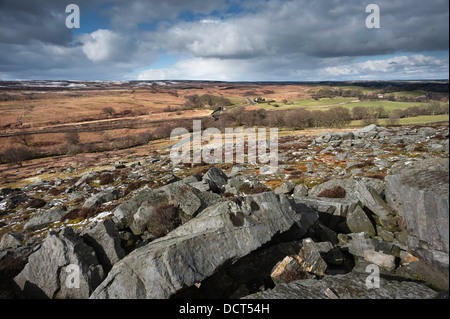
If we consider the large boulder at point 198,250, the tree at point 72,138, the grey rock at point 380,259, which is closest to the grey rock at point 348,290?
the large boulder at point 198,250

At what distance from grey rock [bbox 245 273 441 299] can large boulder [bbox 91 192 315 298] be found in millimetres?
1927

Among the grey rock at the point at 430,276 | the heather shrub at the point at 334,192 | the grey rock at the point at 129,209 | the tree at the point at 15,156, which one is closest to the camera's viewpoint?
the grey rock at the point at 430,276

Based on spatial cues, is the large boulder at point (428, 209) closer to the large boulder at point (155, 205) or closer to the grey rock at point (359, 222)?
the grey rock at point (359, 222)

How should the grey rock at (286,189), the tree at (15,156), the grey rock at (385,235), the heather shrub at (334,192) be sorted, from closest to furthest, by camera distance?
the grey rock at (385,235), the heather shrub at (334,192), the grey rock at (286,189), the tree at (15,156)

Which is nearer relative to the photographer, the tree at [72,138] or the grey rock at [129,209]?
the grey rock at [129,209]

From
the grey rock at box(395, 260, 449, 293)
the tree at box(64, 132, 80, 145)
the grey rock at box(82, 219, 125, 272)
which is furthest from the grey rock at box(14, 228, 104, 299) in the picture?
the tree at box(64, 132, 80, 145)

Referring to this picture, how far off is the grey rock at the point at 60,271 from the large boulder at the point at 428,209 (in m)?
11.9

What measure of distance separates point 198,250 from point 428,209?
7554 millimetres

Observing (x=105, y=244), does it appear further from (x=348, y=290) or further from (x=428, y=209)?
(x=428, y=209)

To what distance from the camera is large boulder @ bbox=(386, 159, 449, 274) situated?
18.4ft

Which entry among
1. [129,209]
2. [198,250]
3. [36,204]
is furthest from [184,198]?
[36,204]

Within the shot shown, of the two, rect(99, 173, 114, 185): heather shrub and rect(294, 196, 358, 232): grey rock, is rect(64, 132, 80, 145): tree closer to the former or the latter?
rect(99, 173, 114, 185): heather shrub

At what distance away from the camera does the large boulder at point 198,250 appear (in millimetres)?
7375

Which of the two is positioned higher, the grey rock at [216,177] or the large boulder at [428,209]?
the large boulder at [428,209]
